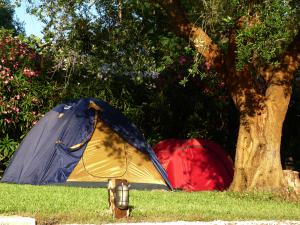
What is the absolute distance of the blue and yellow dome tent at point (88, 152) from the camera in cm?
1441

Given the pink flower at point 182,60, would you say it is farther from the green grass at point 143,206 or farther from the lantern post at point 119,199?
the lantern post at point 119,199

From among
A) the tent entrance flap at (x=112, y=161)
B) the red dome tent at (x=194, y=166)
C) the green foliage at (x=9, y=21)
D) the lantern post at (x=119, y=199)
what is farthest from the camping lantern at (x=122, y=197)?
A: the green foliage at (x=9, y=21)

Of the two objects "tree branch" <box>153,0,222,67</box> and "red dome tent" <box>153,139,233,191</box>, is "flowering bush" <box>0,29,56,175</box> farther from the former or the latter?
"tree branch" <box>153,0,222,67</box>

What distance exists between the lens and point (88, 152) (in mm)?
14695

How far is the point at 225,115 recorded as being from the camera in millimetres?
19844

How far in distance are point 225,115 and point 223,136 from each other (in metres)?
0.65

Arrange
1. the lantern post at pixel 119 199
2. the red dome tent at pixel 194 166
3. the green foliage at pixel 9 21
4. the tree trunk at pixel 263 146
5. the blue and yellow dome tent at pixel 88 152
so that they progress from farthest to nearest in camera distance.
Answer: the green foliage at pixel 9 21 → the red dome tent at pixel 194 166 → the blue and yellow dome tent at pixel 88 152 → the tree trunk at pixel 263 146 → the lantern post at pixel 119 199

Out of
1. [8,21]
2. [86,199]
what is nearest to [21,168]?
[86,199]

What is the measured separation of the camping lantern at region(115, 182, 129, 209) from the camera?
29.8 feet

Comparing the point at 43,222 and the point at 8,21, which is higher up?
the point at 8,21

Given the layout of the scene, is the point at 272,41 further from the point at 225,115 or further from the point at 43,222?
the point at 225,115

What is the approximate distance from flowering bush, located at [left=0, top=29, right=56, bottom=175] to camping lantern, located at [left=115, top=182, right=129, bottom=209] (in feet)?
28.7

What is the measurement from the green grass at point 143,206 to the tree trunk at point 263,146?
49cm

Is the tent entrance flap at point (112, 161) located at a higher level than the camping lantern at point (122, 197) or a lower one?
higher
